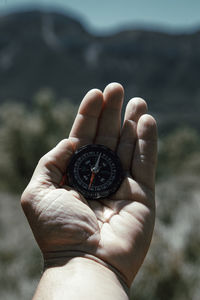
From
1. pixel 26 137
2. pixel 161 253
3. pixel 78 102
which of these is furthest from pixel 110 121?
pixel 78 102

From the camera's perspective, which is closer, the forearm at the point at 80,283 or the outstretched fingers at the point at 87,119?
the forearm at the point at 80,283

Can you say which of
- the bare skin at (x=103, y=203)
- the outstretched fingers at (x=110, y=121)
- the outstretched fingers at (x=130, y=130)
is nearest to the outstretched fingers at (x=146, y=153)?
the bare skin at (x=103, y=203)

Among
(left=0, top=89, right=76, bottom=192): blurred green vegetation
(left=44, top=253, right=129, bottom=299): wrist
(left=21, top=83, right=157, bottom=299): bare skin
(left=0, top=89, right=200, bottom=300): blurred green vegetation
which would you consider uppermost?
(left=21, top=83, right=157, bottom=299): bare skin

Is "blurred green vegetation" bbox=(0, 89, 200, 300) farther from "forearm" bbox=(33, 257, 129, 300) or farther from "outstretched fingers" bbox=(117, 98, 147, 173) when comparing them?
"forearm" bbox=(33, 257, 129, 300)

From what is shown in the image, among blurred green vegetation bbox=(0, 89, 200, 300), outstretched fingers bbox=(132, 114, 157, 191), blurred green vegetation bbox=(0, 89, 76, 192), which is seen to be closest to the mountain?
blurred green vegetation bbox=(0, 89, 76, 192)

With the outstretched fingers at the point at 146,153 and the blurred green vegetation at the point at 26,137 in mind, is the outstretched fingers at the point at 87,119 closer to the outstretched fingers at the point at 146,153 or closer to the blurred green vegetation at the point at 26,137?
the outstretched fingers at the point at 146,153

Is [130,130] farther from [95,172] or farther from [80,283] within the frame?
[80,283]

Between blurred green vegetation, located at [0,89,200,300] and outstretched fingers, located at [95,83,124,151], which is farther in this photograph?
blurred green vegetation, located at [0,89,200,300]

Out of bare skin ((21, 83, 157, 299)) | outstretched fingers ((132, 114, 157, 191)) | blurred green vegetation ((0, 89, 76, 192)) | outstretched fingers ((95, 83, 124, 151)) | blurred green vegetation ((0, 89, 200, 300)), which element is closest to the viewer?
bare skin ((21, 83, 157, 299))
